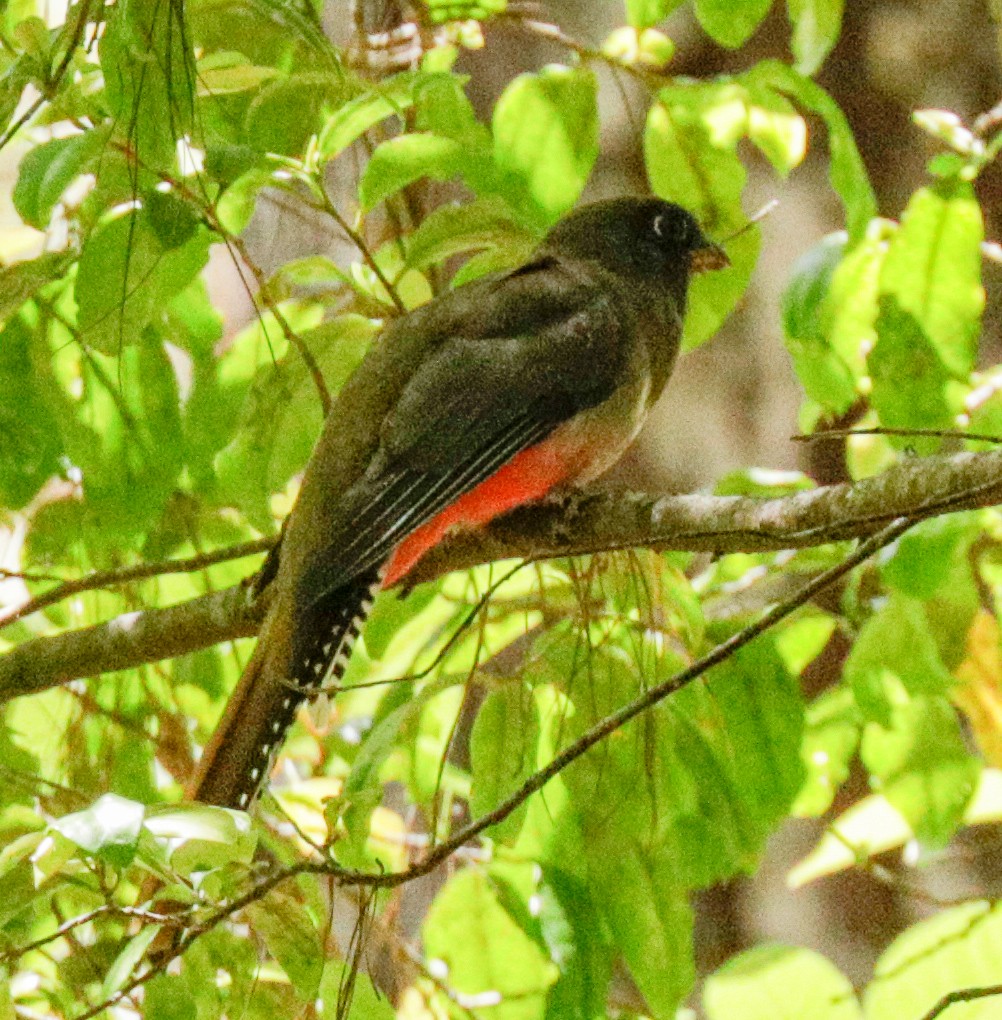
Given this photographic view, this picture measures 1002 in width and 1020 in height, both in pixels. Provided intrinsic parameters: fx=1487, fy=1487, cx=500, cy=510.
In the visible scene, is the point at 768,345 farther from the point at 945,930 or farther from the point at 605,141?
the point at 945,930

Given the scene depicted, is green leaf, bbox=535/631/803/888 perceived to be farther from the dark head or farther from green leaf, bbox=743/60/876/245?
the dark head

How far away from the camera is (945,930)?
1562mm

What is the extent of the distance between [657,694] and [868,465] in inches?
36.5

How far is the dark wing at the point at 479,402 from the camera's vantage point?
183 centimetres

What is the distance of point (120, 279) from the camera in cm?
160

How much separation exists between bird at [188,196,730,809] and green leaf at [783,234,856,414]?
40 cm

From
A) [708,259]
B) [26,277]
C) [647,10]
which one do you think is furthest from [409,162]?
[708,259]

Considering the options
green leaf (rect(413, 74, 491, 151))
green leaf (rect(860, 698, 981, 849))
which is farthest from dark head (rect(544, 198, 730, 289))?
green leaf (rect(860, 698, 981, 849))

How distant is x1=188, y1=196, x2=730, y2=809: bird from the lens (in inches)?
70.9

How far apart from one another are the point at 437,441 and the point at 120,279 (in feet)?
1.63

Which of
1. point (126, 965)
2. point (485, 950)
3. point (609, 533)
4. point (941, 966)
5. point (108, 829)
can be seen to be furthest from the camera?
point (485, 950)

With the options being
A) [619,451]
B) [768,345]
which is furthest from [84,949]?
[768,345]

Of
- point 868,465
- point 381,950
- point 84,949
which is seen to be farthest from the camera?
point 381,950

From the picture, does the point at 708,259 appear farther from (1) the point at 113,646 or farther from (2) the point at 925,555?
(1) the point at 113,646
